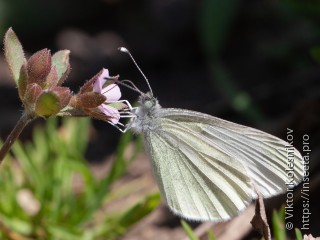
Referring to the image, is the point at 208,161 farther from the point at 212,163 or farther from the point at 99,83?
the point at 99,83

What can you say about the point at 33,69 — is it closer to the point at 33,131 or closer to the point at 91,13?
the point at 33,131

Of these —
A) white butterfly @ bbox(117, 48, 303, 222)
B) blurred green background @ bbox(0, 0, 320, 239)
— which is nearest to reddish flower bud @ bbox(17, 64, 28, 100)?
white butterfly @ bbox(117, 48, 303, 222)

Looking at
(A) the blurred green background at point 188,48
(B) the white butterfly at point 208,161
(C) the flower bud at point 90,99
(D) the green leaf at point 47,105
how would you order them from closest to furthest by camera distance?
1. (D) the green leaf at point 47,105
2. (C) the flower bud at point 90,99
3. (B) the white butterfly at point 208,161
4. (A) the blurred green background at point 188,48

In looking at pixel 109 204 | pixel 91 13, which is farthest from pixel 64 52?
pixel 91 13

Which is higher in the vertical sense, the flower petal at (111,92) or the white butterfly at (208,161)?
the flower petal at (111,92)

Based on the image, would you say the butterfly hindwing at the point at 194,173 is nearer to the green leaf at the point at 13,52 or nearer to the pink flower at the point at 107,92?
the pink flower at the point at 107,92

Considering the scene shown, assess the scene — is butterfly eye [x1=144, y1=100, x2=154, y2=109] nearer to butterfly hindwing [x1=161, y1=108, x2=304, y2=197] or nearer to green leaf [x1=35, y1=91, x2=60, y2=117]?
butterfly hindwing [x1=161, y1=108, x2=304, y2=197]

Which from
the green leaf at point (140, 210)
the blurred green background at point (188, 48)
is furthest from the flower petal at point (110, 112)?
the blurred green background at point (188, 48)
